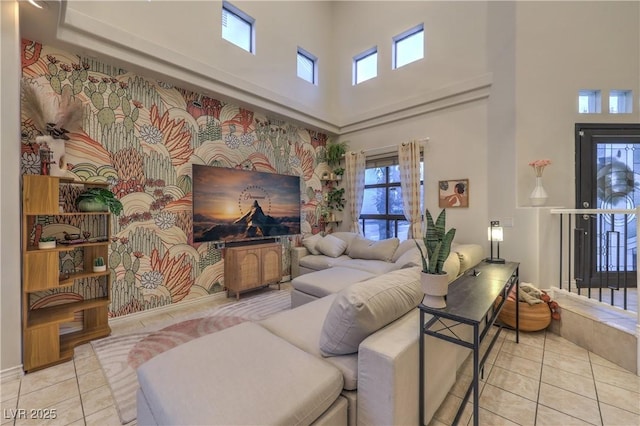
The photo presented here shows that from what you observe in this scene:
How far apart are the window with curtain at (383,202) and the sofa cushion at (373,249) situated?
68 centimetres

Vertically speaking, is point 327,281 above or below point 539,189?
below

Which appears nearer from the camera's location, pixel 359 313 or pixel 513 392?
pixel 359 313

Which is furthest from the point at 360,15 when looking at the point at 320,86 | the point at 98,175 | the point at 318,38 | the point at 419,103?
the point at 98,175

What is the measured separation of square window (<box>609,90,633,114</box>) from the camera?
337 centimetres

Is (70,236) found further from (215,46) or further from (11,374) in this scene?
(215,46)

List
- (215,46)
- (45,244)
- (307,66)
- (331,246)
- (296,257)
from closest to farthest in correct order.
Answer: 1. (45,244)
2. (215,46)
3. (331,246)
4. (296,257)
5. (307,66)

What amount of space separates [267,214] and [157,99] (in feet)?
7.22

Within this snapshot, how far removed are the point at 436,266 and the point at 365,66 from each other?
511cm

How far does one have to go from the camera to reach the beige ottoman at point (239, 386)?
3.27ft

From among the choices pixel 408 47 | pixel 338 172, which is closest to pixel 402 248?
pixel 338 172

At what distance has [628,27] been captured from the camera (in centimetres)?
328

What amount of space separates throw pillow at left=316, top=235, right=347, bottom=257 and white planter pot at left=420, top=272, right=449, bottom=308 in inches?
118

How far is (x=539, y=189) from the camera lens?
10.6 feet

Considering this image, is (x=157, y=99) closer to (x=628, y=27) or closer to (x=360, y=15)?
(x=360, y=15)
